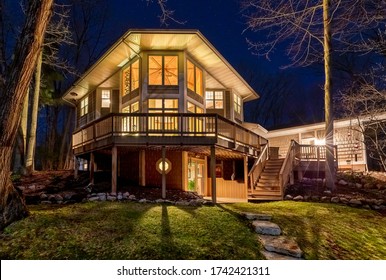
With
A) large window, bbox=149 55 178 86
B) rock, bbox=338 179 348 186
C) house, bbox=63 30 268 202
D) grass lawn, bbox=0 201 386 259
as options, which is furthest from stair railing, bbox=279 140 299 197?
large window, bbox=149 55 178 86

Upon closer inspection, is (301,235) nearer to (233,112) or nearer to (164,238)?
(164,238)

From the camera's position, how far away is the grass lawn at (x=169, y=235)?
4.56m

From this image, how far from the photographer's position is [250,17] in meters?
11.1

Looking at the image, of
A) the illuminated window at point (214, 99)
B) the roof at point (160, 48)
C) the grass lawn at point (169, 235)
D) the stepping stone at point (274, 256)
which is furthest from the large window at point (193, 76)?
the stepping stone at point (274, 256)

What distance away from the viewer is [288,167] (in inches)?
475

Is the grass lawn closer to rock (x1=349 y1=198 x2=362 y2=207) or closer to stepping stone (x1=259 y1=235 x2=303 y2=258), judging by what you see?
stepping stone (x1=259 y1=235 x2=303 y2=258)

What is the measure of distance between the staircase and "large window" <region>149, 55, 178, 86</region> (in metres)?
5.41

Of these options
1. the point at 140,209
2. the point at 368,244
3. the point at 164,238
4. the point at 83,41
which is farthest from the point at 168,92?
the point at 83,41

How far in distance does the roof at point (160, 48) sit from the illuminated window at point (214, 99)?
463 millimetres

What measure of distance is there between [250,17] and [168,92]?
4.29 m

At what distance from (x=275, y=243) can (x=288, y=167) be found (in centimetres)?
728

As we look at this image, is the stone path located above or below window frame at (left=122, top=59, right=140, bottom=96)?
below

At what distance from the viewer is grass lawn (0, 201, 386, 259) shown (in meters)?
4.56

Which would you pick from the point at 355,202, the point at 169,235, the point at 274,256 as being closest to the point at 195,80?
the point at 355,202
